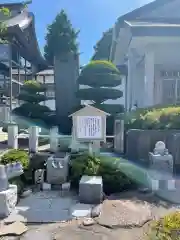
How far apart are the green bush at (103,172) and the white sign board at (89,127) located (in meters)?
0.46

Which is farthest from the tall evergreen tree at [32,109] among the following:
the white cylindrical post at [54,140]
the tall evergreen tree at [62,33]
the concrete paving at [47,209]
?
the tall evergreen tree at [62,33]

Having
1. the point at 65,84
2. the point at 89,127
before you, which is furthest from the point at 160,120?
the point at 65,84

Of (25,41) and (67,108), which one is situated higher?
(25,41)

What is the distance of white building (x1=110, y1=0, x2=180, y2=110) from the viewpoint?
845 cm

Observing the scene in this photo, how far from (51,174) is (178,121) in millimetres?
3280

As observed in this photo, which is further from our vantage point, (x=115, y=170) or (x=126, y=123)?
(x=126, y=123)

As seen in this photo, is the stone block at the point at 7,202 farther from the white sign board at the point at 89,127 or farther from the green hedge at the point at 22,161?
the white sign board at the point at 89,127

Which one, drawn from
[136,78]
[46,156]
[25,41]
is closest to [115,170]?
[46,156]

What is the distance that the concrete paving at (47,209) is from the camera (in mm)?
3882

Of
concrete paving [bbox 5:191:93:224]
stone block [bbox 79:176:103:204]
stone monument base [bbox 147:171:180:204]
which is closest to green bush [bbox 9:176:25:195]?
concrete paving [bbox 5:191:93:224]

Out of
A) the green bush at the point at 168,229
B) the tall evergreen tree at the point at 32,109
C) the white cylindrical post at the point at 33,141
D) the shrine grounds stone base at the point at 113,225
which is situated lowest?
the shrine grounds stone base at the point at 113,225

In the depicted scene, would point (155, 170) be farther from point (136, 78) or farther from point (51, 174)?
point (136, 78)

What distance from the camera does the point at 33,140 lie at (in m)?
6.40

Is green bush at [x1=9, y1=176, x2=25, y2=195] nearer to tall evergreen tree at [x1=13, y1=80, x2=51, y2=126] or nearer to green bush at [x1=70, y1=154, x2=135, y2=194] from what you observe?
green bush at [x1=70, y1=154, x2=135, y2=194]
